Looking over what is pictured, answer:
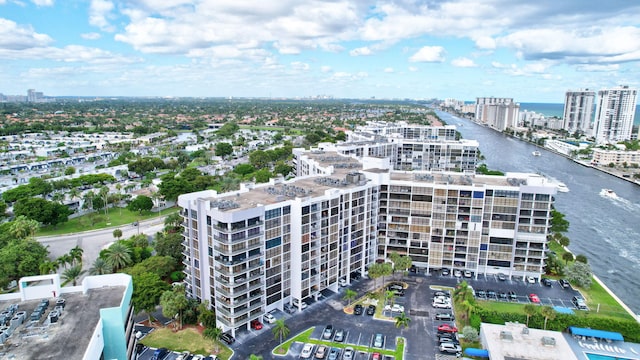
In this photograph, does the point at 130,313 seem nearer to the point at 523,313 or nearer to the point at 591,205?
the point at 523,313

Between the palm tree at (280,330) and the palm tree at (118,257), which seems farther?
the palm tree at (118,257)

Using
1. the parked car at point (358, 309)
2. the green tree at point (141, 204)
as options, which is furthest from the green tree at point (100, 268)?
the green tree at point (141, 204)

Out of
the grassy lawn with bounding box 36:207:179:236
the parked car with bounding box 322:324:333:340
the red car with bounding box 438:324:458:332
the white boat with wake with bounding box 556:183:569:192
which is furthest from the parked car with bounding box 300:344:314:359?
the white boat with wake with bounding box 556:183:569:192

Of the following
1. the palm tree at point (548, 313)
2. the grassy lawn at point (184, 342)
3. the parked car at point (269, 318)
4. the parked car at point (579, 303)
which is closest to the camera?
the grassy lawn at point (184, 342)

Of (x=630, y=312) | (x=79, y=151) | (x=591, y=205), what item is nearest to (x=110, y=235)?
(x=630, y=312)

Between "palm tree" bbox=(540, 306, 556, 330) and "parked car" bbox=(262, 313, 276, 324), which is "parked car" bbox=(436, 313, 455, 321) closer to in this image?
"palm tree" bbox=(540, 306, 556, 330)

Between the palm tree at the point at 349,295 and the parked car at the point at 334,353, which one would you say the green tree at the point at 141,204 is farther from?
the parked car at the point at 334,353
